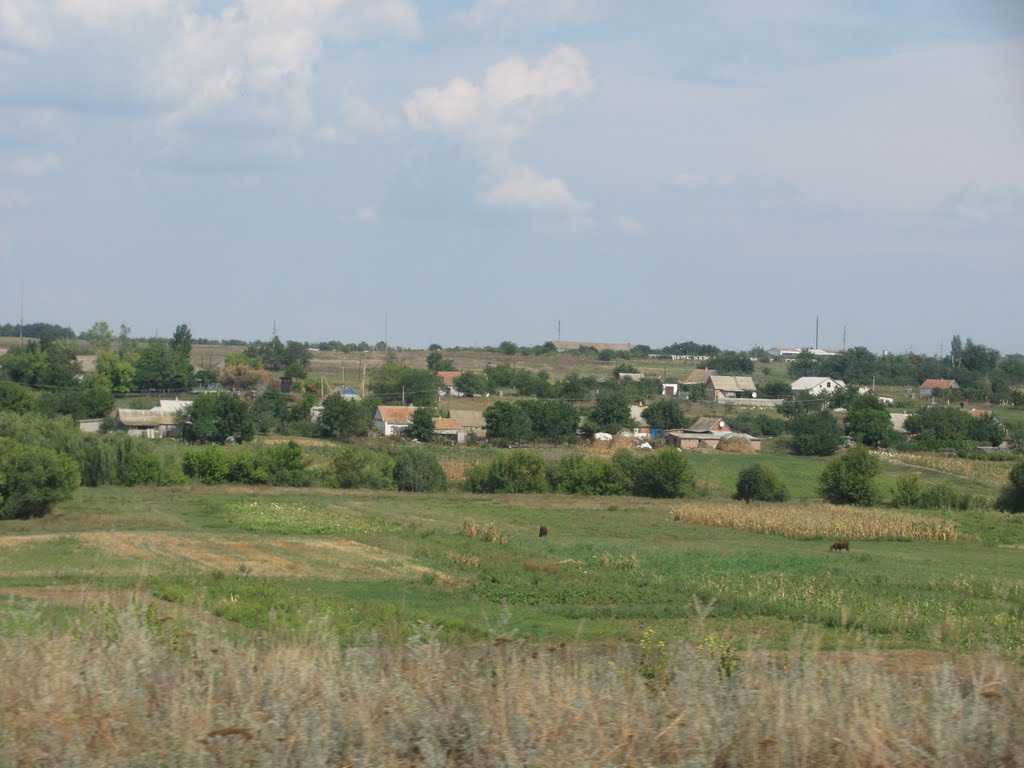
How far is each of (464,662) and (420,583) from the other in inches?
802

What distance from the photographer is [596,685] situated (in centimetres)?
523

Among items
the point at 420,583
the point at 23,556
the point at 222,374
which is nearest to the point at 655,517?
the point at 420,583

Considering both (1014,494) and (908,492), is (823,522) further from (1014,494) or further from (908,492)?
(1014,494)

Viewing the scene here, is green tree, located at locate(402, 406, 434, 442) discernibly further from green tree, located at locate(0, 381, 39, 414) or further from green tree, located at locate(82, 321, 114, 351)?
green tree, located at locate(82, 321, 114, 351)

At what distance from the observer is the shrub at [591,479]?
5788cm

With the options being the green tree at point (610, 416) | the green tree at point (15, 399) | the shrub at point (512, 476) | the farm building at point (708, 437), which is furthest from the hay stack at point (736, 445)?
the green tree at point (15, 399)

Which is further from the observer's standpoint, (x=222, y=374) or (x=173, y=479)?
(x=222, y=374)

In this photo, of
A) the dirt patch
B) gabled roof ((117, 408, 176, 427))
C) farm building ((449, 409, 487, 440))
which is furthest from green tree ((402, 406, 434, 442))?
the dirt patch

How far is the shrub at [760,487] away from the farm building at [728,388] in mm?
59492

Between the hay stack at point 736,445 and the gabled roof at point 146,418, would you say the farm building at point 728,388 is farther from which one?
the gabled roof at point 146,418

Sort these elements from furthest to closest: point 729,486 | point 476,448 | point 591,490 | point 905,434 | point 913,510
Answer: point 905,434, point 476,448, point 729,486, point 591,490, point 913,510

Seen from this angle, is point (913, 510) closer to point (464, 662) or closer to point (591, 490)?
point (591, 490)

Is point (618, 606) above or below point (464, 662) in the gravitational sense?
below

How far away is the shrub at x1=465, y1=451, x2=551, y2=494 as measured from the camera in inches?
2269
